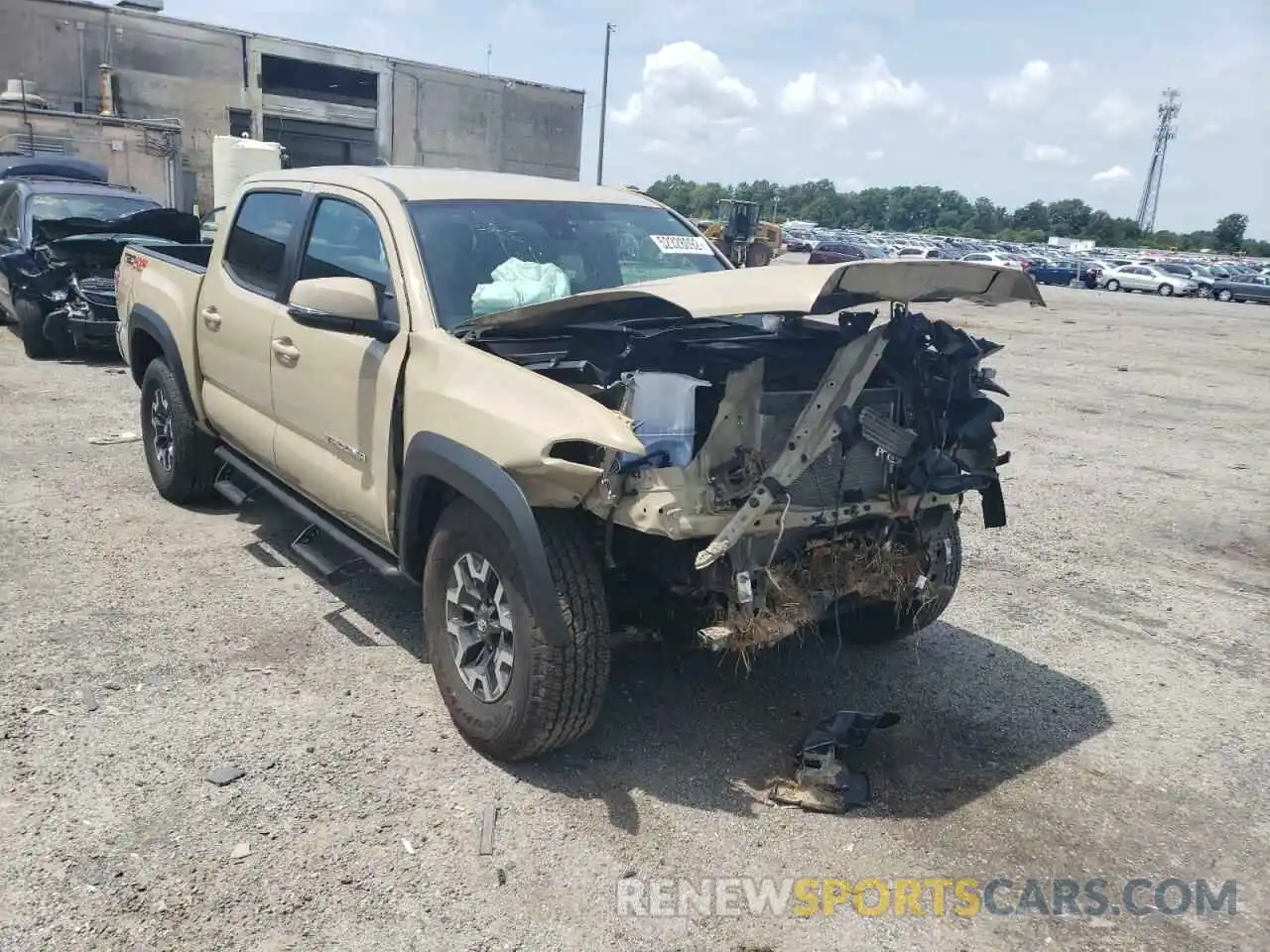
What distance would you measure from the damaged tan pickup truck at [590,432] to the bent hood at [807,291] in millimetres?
13

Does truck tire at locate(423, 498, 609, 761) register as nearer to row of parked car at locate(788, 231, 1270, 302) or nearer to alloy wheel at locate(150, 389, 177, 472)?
alloy wheel at locate(150, 389, 177, 472)

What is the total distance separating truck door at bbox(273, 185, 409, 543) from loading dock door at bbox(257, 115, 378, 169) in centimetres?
4329

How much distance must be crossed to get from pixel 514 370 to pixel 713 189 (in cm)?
13452

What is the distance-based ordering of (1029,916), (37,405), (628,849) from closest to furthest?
(1029,916)
(628,849)
(37,405)

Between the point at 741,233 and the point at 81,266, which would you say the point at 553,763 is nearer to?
the point at 81,266

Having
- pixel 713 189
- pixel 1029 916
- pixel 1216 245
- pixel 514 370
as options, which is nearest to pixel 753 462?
pixel 514 370

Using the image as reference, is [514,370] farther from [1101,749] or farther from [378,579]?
[1101,749]

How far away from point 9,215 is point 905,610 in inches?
461

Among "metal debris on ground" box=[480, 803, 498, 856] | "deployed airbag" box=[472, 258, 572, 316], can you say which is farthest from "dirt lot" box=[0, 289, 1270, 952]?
"deployed airbag" box=[472, 258, 572, 316]

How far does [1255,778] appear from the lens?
3762 millimetres

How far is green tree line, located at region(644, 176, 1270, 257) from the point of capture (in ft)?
330

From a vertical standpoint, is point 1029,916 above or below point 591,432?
below

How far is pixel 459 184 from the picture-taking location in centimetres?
451

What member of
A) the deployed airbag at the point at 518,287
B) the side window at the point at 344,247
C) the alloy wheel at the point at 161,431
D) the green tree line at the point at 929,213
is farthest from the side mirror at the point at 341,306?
A: the green tree line at the point at 929,213
